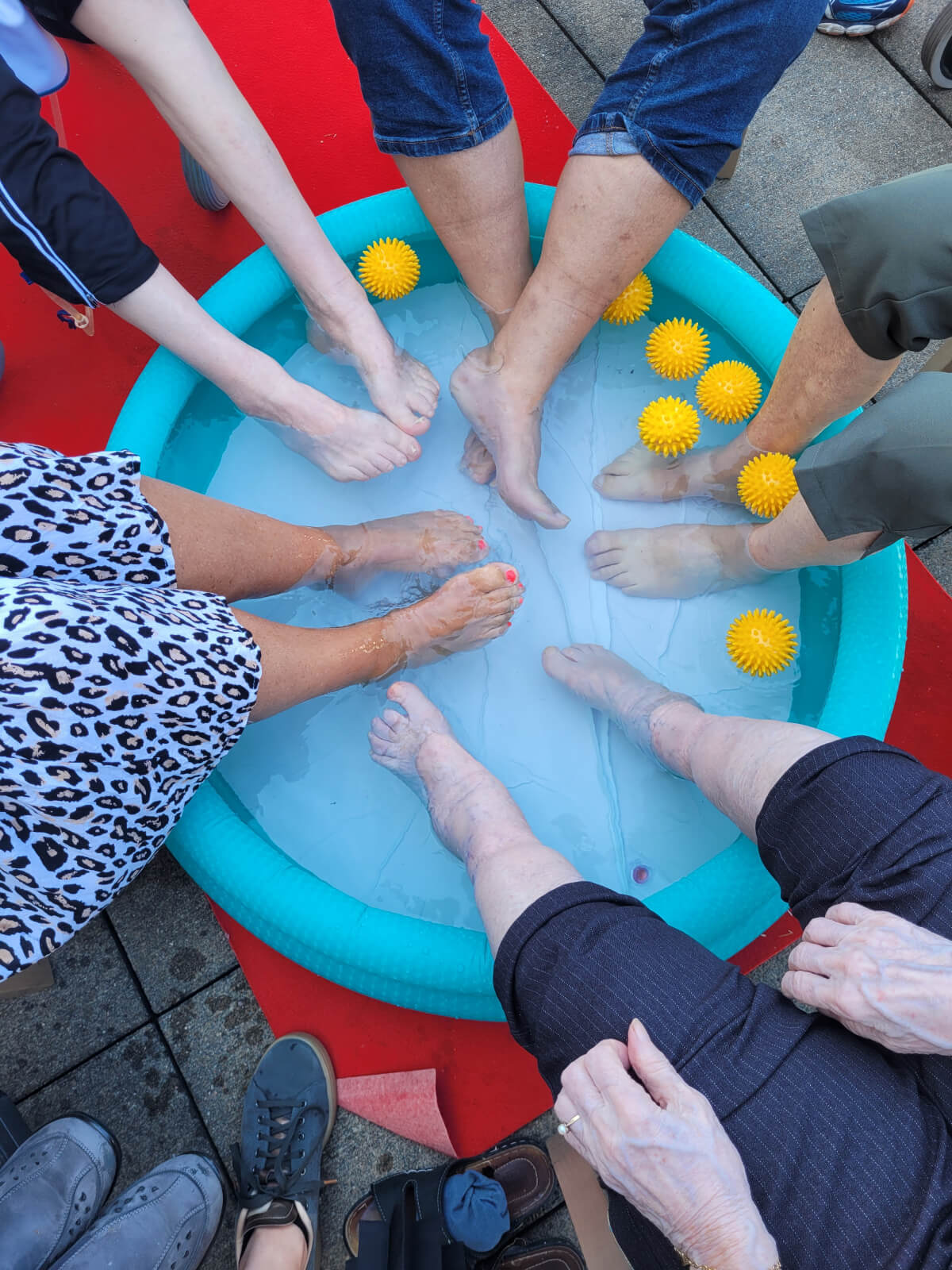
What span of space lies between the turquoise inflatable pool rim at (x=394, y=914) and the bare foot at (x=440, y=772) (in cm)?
17

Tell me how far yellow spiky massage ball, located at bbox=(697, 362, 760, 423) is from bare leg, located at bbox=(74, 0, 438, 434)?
52 centimetres

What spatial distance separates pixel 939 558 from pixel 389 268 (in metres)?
1.26

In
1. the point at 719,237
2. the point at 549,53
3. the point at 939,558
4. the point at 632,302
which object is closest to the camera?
the point at 632,302

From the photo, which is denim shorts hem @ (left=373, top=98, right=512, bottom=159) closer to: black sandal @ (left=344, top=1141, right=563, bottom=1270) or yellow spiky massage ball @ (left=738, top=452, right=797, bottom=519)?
yellow spiky massage ball @ (left=738, top=452, right=797, bottom=519)

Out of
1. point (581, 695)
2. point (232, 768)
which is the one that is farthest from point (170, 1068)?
point (581, 695)

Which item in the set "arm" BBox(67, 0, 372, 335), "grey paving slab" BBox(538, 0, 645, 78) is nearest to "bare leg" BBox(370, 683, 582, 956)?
"arm" BBox(67, 0, 372, 335)

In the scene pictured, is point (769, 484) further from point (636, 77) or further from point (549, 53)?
point (549, 53)

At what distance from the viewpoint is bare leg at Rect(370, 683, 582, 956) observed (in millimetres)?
1110

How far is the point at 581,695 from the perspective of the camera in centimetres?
157

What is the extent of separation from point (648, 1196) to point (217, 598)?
0.83 meters

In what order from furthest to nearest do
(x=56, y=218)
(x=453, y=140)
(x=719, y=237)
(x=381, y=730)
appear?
(x=719, y=237) < (x=381, y=730) < (x=453, y=140) < (x=56, y=218)

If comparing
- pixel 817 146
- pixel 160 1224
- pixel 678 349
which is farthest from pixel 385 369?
pixel 160 1224

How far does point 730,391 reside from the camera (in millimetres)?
1544

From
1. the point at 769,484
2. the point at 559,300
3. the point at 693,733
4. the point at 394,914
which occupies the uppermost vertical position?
the point at 559,300
